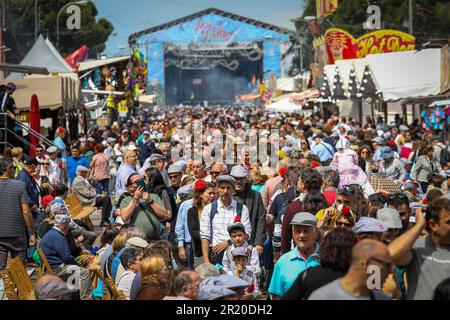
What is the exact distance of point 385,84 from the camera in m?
25.3

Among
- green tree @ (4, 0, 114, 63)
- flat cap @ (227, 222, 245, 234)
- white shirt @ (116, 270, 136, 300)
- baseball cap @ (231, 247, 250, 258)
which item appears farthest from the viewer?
green tree @ (4, 0, 114, 63)

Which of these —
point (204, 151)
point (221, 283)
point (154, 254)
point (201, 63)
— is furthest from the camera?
point (201, 63)

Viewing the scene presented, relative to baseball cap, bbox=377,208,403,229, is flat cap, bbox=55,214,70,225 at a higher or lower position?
lower

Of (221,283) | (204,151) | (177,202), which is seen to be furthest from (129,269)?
(204,151)

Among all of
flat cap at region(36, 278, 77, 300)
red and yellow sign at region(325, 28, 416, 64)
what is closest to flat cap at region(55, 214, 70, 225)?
flat cap at region(36, 278, 77, 300)

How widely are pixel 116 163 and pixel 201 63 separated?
8067 cm

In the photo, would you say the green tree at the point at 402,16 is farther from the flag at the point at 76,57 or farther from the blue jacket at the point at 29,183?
the blue jacket at the point at 29,183

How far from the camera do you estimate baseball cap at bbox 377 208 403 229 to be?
243 inches

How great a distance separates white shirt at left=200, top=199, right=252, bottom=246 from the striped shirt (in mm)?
1912

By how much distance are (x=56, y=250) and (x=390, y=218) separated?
155 inches

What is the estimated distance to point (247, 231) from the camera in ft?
28.0

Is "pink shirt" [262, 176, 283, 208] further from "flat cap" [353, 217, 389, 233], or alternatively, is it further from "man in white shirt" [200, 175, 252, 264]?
"flat cap" [353, 217, 389, 233]

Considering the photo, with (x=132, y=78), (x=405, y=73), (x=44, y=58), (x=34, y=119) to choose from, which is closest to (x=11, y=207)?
(x=34, y=119)

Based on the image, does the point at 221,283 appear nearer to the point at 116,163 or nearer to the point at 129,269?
the point at 129,269
